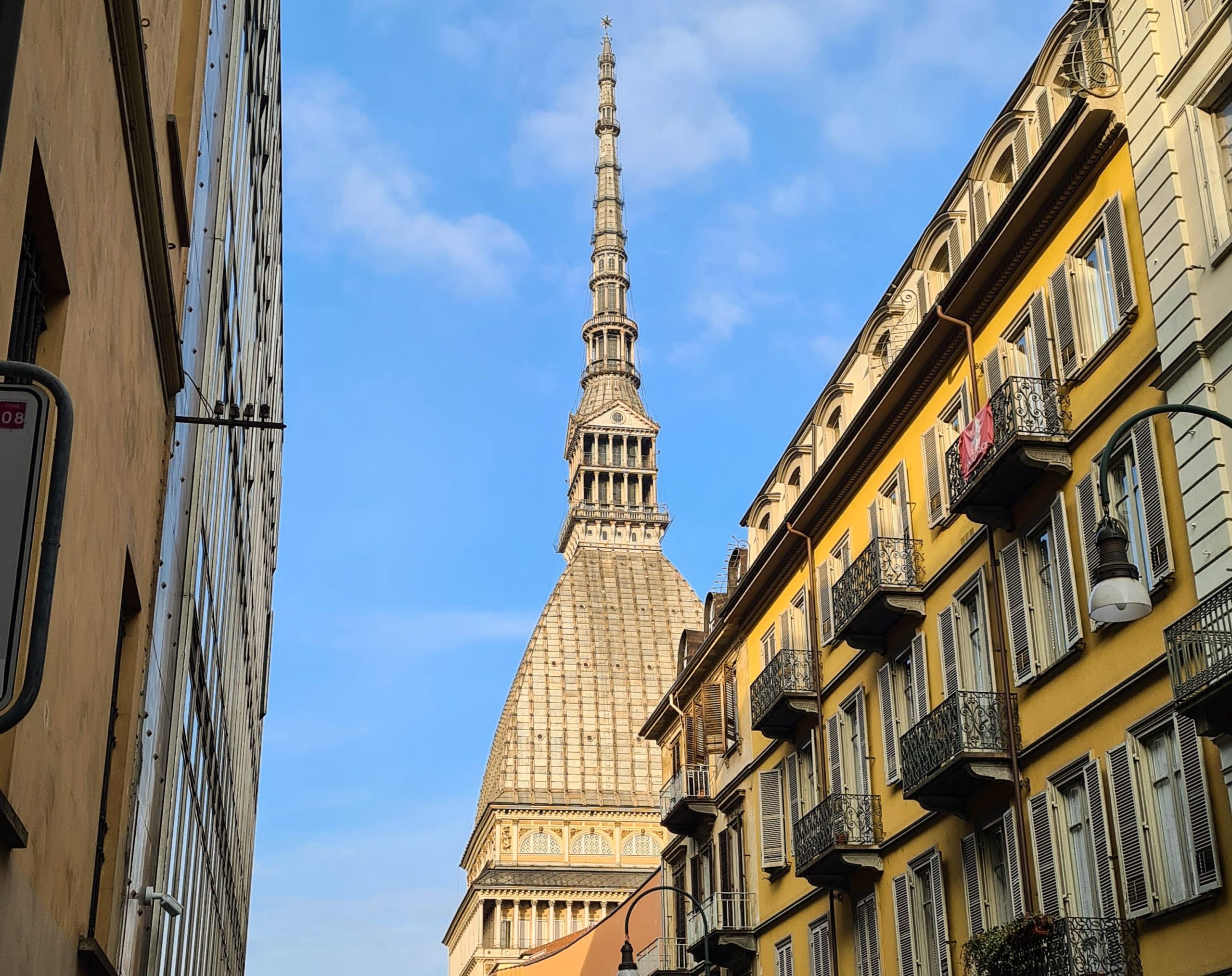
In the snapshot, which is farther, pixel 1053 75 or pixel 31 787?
pixel 1053 75

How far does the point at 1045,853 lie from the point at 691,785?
71.5ft

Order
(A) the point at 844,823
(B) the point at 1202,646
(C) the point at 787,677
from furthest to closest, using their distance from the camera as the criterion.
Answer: (C) the point at 787,677, (A) the point at 844,823, (B) the point at 1202,646

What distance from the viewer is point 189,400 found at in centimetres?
2158

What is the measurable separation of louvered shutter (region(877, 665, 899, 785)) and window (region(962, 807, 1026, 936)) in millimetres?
3635

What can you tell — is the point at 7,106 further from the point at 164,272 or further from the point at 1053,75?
the point at 1053,75

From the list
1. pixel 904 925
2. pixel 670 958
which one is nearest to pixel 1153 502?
pixel 904 925

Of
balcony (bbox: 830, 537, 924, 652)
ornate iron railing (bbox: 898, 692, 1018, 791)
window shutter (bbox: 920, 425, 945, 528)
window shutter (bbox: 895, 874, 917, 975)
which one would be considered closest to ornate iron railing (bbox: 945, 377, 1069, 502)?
ornate iron railing (bbox: 898, 692, 1018, 791)

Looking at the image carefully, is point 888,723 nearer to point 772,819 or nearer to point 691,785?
point 772,819

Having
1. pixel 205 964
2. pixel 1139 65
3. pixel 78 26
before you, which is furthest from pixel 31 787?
pixel 205 964

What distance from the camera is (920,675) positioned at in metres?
27.8

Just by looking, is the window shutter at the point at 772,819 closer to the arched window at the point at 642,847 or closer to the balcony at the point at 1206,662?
the balcony at the point at 1206,662

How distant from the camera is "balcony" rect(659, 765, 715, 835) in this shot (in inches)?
1661

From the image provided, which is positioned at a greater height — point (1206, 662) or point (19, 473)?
point (1206, 662)

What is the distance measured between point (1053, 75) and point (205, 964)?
92.9 ft
